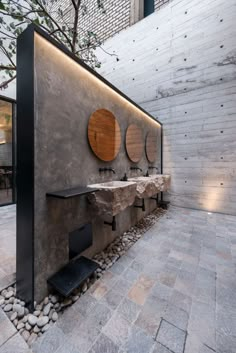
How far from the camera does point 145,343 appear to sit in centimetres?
109

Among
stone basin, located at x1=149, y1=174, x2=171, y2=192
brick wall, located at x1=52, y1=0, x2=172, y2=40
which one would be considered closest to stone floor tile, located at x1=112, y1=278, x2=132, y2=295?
stone basin, located at x1=149, y1=174, x2=171, y2=192

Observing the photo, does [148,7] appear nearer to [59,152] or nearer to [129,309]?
[59,152]

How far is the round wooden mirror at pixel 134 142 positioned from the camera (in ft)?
9.44

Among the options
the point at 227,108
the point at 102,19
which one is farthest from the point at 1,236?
the point at 102,19

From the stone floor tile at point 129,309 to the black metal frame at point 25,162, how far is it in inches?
30.4

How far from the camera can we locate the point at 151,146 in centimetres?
386

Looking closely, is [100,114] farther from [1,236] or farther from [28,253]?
[1,236]

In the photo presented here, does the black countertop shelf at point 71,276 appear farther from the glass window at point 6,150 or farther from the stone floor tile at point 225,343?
the glass window at point 6,150

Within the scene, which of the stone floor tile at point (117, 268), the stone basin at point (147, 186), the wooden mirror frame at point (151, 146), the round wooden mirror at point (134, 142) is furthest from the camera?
the wooden mirror frame at point (151, 146)

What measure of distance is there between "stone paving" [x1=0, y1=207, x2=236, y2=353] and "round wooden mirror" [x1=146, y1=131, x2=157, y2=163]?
2144 millimetres

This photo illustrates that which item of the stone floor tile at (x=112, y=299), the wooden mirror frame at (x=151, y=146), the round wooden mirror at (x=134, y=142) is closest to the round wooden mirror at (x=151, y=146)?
the wooden mirror frame at (x=151, y=146)

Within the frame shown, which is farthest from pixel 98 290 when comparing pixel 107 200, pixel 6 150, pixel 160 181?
pixel 6 150

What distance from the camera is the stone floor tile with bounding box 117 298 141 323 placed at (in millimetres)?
1288

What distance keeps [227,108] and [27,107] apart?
13.0 feet
